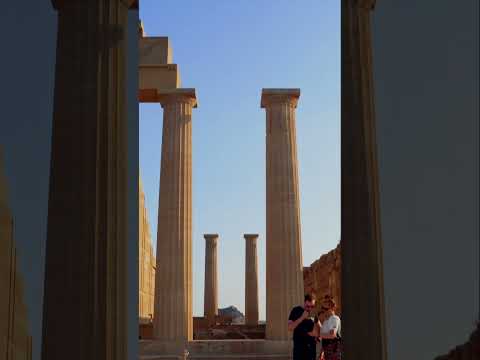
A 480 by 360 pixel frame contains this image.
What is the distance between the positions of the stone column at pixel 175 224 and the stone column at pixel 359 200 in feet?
136

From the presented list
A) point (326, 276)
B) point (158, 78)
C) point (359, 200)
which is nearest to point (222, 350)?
point (158, 78)

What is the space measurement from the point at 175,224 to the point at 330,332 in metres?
38.2

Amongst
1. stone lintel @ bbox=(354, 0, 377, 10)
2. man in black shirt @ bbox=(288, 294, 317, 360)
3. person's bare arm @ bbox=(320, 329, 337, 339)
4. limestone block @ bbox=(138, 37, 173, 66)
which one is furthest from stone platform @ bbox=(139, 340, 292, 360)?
stone lintel @ bbox=(354, 0, 377, 10)

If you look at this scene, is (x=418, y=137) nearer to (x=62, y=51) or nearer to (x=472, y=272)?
(x=472, y=272)

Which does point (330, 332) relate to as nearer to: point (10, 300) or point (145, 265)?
point (10, 300)

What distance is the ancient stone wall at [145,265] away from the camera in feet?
253

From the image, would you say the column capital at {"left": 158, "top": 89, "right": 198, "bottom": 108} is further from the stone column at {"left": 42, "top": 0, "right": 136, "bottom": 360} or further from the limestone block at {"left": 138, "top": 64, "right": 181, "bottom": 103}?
the stone column at {"left": 42, "top": 0, "right": 136, "bottom": 360}

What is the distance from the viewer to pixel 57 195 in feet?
59.7

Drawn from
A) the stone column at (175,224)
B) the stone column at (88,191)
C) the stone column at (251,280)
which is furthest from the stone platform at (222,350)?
the stone column at (251,280)

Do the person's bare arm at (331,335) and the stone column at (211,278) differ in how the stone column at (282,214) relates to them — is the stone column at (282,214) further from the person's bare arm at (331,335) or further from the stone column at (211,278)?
the stone column at (211,278)

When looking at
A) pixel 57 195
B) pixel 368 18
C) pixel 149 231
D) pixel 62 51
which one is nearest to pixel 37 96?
pixel 62 51

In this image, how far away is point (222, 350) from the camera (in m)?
53.5

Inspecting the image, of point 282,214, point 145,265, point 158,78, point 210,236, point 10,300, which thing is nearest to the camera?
point 10,300

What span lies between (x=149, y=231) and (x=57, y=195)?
67505 millimetres
